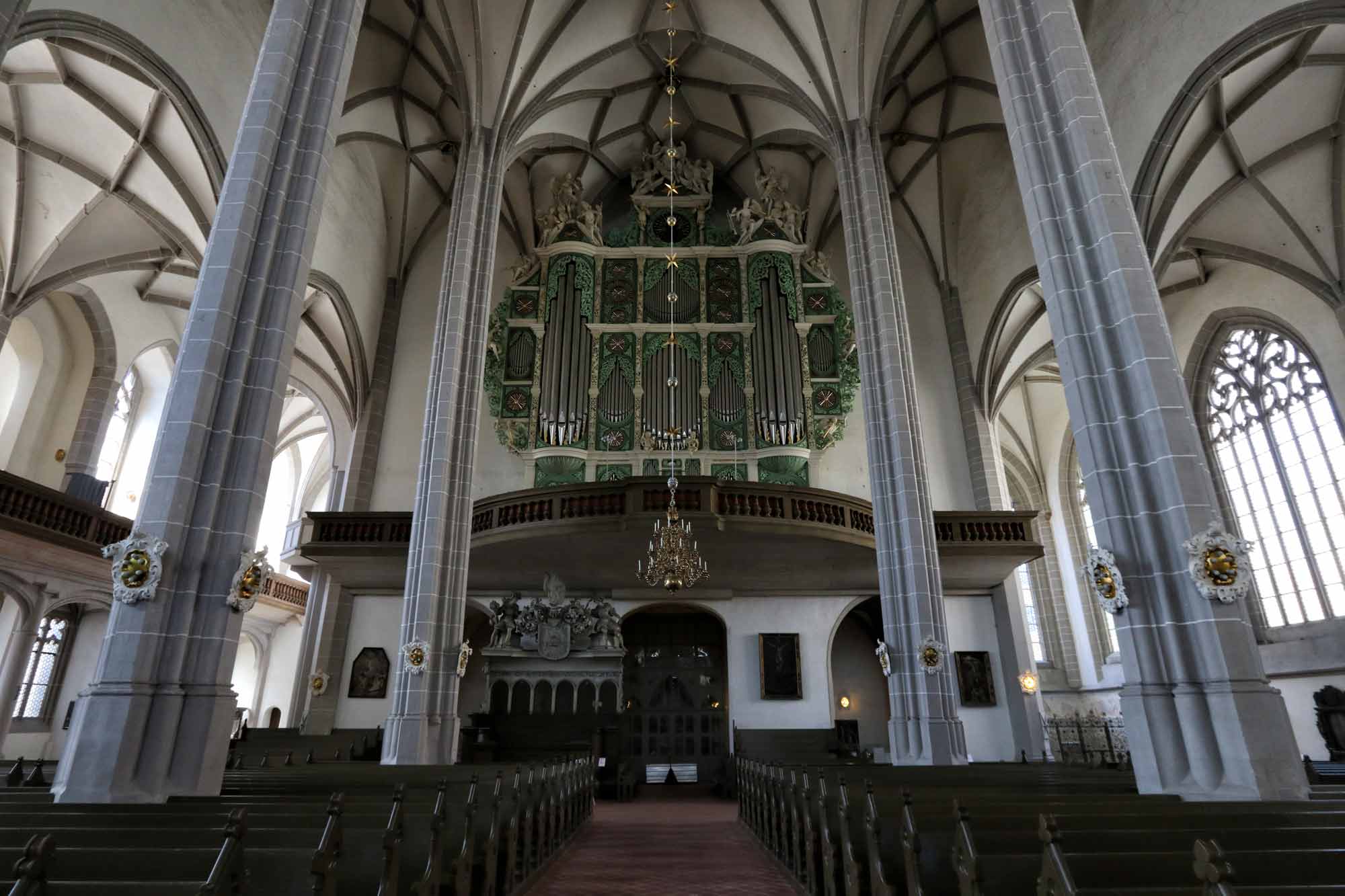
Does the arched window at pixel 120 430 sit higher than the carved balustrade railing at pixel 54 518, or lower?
higher

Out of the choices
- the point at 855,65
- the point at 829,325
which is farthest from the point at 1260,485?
the point at 855,65

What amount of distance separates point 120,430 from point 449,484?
12.8 metres

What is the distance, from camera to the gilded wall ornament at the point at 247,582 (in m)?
5.96

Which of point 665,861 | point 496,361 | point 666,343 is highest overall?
point 666,343

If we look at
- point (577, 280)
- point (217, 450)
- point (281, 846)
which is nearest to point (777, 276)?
point (577, 280)

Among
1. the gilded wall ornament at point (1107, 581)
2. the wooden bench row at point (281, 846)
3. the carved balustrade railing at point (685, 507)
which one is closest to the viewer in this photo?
the wooden bench row at point (281, 846)

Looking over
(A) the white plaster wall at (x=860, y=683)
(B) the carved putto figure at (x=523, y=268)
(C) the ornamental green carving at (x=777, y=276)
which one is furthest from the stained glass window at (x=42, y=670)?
(A) the white plaster wall at (x=860, y=683)

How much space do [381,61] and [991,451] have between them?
16444 mm

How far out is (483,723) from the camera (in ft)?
51.0

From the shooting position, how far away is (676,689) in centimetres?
1747

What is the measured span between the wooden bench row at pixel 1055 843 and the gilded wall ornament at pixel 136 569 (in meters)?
5.24

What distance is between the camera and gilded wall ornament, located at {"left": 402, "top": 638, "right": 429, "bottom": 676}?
1104 centimetres

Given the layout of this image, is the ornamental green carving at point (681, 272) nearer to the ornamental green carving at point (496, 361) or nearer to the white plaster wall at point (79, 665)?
the ornamental green carving at point (496, 361)

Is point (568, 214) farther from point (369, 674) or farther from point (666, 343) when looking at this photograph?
point (369, 674)
